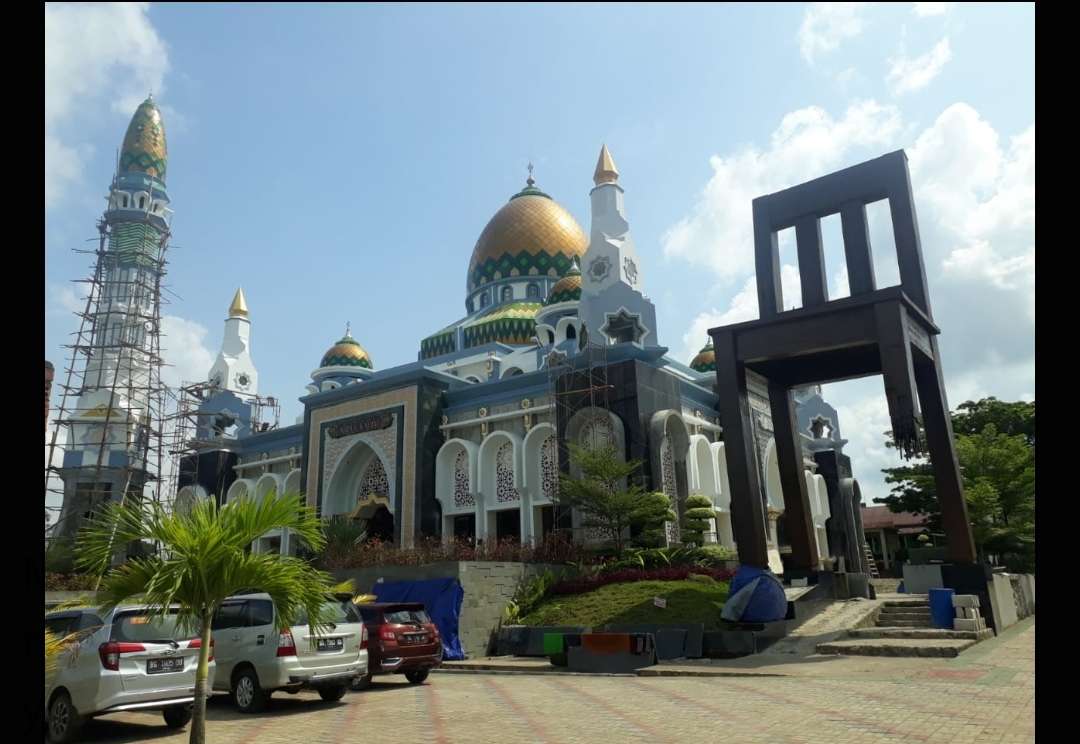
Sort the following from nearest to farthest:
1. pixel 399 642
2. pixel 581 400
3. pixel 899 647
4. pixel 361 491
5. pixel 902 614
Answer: pixel 399 642 < pixel 899 647 < pixel 902 614 < pixel 581 400 < pixel 361 491

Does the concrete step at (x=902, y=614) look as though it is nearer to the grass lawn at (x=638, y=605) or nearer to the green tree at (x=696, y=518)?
the grass lawn at (x=638, y=605)

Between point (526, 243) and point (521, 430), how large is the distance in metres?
16.1

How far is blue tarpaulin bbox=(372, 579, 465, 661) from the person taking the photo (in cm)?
1527

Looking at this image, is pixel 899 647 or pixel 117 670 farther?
pixel 899 647

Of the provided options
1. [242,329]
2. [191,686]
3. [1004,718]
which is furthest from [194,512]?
[242,329]

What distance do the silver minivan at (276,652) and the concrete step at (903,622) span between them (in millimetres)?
9018

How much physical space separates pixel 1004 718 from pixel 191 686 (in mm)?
7214

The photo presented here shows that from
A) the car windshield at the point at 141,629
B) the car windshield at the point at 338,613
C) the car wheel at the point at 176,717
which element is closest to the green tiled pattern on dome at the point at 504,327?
the car windshield at the point at 338,613

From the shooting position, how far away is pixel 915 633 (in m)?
12.1

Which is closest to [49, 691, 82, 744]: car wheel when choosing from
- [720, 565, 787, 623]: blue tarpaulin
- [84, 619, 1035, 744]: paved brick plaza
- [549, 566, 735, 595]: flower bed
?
Result: [84, 619, 1035, 744]: paved brick plaza

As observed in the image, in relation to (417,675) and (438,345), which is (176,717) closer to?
(417,675)

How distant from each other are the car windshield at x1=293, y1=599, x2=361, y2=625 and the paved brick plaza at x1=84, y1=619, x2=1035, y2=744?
0.95 m

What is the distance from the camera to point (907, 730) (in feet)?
20.3

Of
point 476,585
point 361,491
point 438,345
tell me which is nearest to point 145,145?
point 438,345
